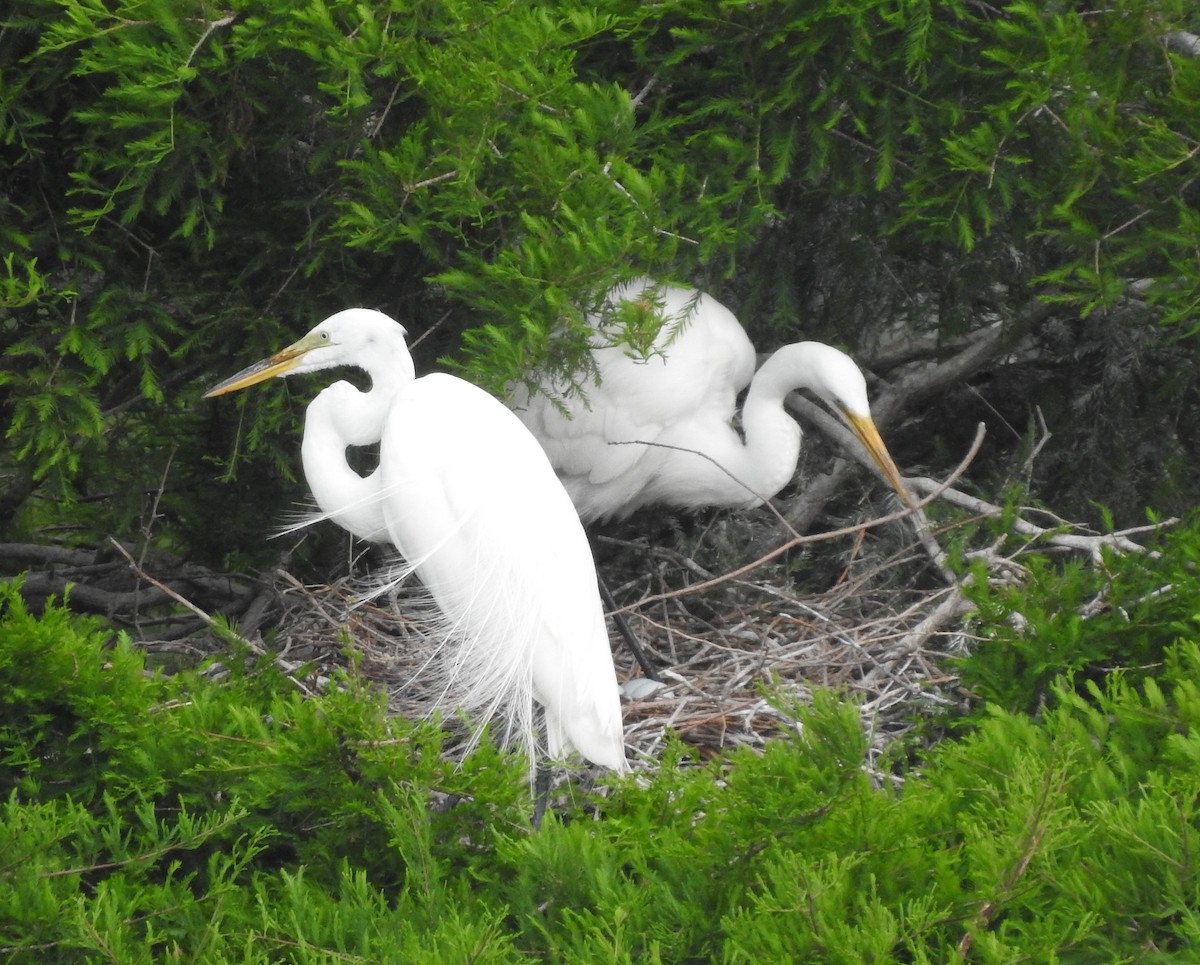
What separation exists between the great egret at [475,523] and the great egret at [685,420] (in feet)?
1.78

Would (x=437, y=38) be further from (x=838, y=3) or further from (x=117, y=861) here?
(x=117, y=861)

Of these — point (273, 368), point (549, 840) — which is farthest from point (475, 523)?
point (549, 840)

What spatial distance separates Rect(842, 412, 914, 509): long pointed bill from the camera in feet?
9.48

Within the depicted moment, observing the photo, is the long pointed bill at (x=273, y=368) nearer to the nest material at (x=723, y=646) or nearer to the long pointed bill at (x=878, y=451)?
the nest material at (x=723, y=646)

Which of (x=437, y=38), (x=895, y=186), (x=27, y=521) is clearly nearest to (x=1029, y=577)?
(x=895, y=186)

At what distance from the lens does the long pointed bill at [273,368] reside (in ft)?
8.45

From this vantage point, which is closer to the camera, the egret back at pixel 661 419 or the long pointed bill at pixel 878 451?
the long pointed bill at pixel 878 451

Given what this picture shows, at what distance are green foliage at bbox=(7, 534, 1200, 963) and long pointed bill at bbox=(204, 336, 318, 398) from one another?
2.09ft

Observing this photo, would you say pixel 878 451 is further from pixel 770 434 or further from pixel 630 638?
pixel 630 638

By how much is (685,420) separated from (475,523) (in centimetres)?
98

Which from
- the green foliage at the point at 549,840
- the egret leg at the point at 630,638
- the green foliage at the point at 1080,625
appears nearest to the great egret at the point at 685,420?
the egret leg at the point at 630,638

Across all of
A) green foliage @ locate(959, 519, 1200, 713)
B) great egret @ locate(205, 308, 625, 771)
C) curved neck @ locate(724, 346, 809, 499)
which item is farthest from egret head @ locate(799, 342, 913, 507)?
great egret @ locate(205, 308, 625, 771)

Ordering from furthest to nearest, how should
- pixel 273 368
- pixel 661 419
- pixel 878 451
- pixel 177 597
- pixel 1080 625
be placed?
pixel 661 419 < pixel 878 451 < pixel 273 368 < pixel 177 597 < pixel 1080 625

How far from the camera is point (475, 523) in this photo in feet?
7.84
